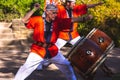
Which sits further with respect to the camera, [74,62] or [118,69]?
[118,69]

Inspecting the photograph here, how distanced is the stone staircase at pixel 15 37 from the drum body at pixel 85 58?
16.0 feet

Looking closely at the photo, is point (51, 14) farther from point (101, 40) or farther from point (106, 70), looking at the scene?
point (106, 70)

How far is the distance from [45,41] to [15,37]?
571cm

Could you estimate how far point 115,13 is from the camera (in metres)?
12.9

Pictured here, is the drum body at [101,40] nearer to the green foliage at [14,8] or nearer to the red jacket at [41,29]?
the red jacket at [41,29]

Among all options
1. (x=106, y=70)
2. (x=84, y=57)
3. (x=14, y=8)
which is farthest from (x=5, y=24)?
(x=84, y=57)

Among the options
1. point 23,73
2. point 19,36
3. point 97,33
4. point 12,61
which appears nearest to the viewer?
point 23,73

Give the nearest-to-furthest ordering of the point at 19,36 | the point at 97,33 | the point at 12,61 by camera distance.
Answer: the point at 97,33 → the point at 12,61 → the point at 19,36

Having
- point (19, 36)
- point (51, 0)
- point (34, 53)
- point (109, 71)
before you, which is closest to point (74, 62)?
point (34, 53)

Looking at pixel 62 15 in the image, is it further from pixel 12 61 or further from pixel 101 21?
pixel 101 21

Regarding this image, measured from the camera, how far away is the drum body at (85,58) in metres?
7.98

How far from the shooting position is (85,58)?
26.1 feet

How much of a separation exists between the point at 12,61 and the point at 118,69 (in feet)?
8.00

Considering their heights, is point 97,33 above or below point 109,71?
above
